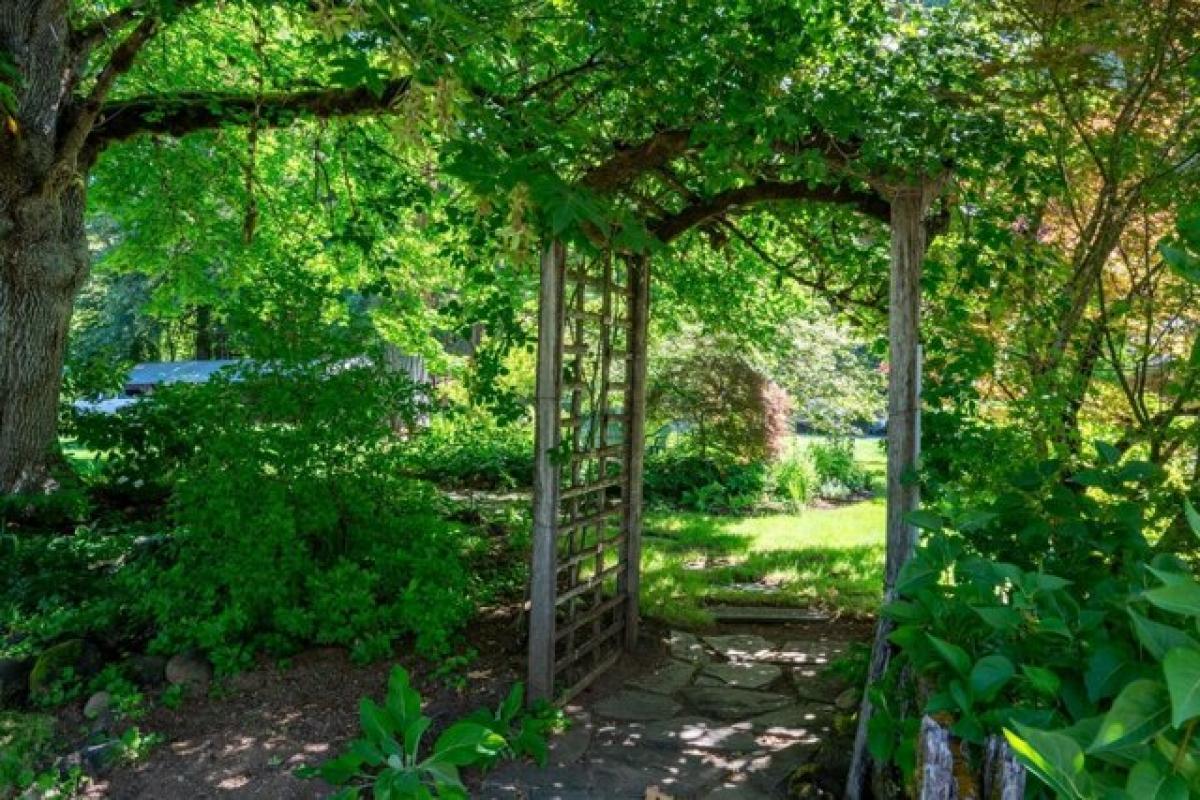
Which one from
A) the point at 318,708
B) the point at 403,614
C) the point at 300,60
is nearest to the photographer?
the point at 318,708

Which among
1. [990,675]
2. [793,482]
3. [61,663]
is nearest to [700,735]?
[990,675]

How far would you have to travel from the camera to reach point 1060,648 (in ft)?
5.42

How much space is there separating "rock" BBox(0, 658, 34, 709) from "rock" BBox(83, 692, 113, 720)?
30 cm

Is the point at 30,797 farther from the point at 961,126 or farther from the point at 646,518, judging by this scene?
the point at 646,518

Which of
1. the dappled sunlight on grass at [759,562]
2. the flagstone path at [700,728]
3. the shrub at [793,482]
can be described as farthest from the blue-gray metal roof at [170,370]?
the flagstone path at [700,728]

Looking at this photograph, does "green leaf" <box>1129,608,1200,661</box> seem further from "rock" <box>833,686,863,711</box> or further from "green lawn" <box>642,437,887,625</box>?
"green lawn" <box>642,437,887,625</box>

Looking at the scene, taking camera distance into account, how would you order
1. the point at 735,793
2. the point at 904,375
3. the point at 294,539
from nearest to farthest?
the point at 735,793, the point at 904,375, the point at 294,539

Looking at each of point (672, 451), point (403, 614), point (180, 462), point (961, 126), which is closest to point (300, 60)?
point (180, 462)

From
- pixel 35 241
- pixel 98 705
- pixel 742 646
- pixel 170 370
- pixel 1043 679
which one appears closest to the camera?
pixel 1043 679

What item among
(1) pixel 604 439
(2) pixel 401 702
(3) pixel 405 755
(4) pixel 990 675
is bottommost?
(3) pixel 405 755

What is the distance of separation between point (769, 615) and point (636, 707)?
5.60 ft

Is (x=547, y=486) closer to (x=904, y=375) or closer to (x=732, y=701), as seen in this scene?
(x=732, y=701)

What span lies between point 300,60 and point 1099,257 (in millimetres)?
5700

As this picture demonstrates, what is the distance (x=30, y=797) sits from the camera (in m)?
2.88
